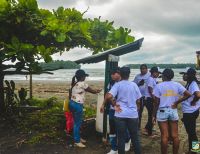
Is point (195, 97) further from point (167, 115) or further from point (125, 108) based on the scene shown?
point (125, 108)

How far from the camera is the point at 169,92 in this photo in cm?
746

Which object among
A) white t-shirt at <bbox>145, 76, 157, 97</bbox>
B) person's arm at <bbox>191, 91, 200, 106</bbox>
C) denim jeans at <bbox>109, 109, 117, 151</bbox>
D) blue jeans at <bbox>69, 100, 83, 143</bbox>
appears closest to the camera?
person's arm at <bbox>191, 91, 200, 106</bbox>

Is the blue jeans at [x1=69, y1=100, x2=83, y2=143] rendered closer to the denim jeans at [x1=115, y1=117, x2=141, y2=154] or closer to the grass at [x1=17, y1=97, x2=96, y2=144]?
the grass at [x1=17, y1=97, x2=96, y2=144]

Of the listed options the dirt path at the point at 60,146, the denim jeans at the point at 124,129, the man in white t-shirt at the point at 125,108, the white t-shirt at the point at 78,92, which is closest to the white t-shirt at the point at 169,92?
the man in white t-shirt at the point at 125,108

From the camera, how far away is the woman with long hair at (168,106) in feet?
24.2

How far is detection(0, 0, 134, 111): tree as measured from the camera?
8391mm

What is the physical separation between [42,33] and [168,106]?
3.29 metres

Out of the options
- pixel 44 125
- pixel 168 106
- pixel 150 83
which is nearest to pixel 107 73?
pixel 150 83

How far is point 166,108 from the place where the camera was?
7418 millimetres

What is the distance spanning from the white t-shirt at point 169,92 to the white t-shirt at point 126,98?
527 millimetres

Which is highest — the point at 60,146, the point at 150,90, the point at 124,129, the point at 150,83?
the point at 150,83

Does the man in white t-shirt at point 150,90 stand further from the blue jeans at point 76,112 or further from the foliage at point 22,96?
the foliage at point 22,96

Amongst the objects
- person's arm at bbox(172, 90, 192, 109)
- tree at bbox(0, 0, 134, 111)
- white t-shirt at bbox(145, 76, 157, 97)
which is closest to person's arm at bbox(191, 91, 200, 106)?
person's arm at bbox(172, 90, 192, 109)

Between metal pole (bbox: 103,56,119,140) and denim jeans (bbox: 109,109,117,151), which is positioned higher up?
metal pole (bbox: 103,56,119,140)
